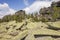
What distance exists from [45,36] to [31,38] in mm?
838

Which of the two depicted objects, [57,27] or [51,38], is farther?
[57,27]

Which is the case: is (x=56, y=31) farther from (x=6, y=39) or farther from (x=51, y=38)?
(x=6, y=39)

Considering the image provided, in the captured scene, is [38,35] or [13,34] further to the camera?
[13,34]

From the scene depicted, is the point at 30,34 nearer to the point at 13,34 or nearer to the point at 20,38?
the point at 20,38

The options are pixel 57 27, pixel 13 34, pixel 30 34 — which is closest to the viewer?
pixel 30 34

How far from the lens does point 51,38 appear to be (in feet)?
28.8

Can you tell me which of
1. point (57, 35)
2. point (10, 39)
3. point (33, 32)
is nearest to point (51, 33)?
point (57, 35)

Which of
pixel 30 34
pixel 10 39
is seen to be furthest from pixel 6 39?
pixel 30 34

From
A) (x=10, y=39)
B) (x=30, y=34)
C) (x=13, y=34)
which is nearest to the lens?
(x=30, y=34)

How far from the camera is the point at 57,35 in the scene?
909 cm

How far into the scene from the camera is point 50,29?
10086mm

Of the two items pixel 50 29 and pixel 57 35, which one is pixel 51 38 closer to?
pixel 57 35

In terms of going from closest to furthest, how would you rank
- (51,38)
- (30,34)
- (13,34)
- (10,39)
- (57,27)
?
(51,38) < (30,34) < (57,27) < (10,39) < (13,34)

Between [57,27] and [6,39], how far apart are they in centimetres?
377
